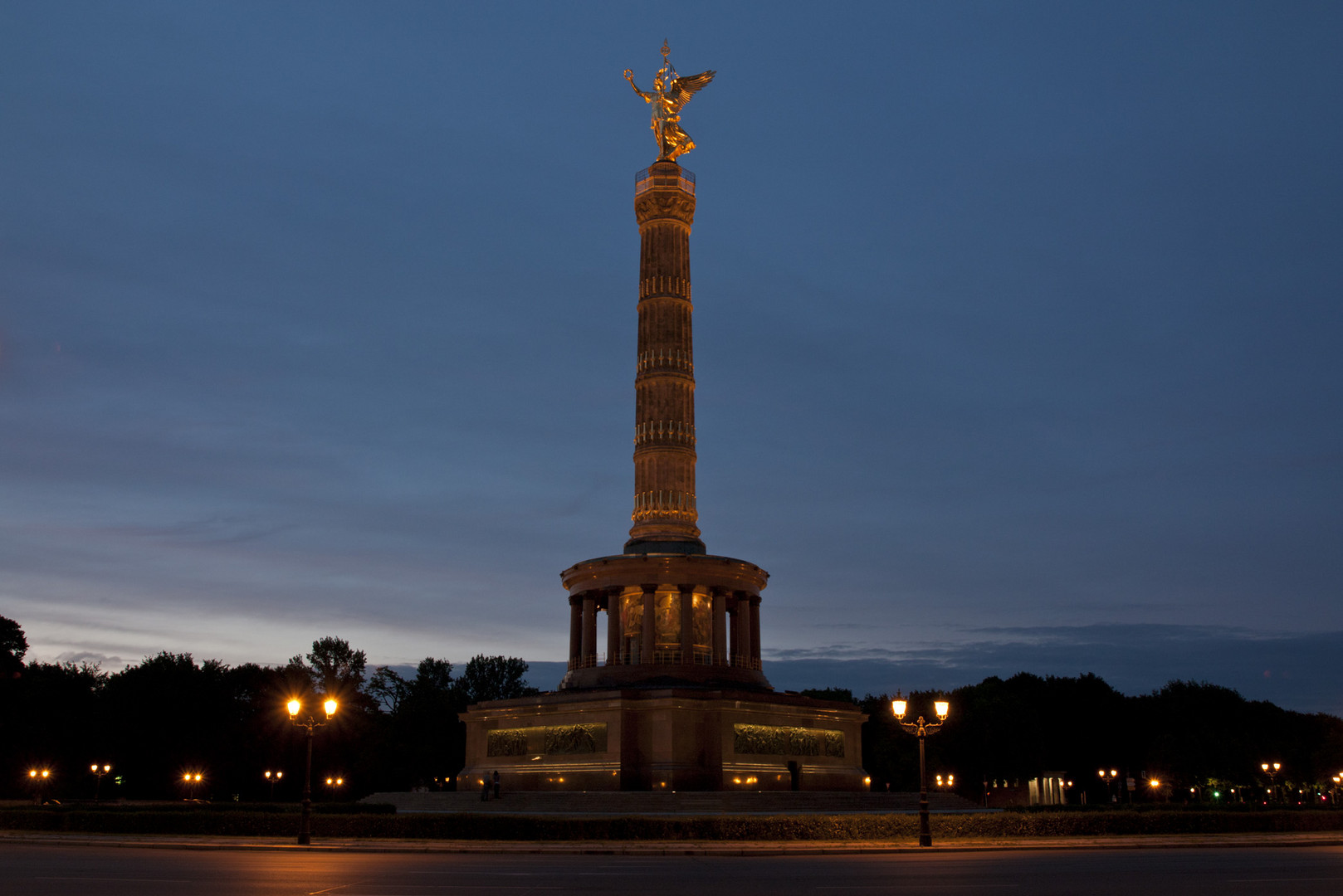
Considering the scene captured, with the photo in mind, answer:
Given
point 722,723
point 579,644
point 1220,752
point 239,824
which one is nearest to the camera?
point 239,824

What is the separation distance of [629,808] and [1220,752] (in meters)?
57.9

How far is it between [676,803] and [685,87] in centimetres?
3517

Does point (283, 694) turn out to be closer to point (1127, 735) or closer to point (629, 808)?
point (629, 808)

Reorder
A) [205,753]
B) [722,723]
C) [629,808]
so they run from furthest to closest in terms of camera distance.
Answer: [205,753] < [722,723] < [629,808]

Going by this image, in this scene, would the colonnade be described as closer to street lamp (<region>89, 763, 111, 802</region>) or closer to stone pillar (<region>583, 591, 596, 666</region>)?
stone pillar (<region>583, 591, 596, 666</region>)

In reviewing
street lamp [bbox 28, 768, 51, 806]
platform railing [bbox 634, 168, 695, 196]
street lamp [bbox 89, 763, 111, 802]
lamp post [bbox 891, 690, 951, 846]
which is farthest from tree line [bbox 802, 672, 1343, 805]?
lamp post [bbox 891, 690, 951, 846]

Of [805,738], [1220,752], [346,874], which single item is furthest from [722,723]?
[1220,752]

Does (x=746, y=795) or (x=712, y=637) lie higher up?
(x=712, y=637)

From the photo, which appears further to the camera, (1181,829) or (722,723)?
(722,723)

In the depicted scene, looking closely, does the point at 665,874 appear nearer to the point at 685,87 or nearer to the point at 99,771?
the point at 685,87

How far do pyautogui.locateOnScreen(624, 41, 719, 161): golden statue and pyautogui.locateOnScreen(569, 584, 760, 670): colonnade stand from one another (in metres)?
21.8

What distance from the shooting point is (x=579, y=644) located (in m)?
49.6

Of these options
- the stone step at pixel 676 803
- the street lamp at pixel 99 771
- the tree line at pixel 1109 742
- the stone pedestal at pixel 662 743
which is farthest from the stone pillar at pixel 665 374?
the tree line at pixel 1109 742

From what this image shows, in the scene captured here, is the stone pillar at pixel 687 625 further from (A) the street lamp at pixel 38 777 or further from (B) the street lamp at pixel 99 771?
(A) the street lamp at pixel 38 777
